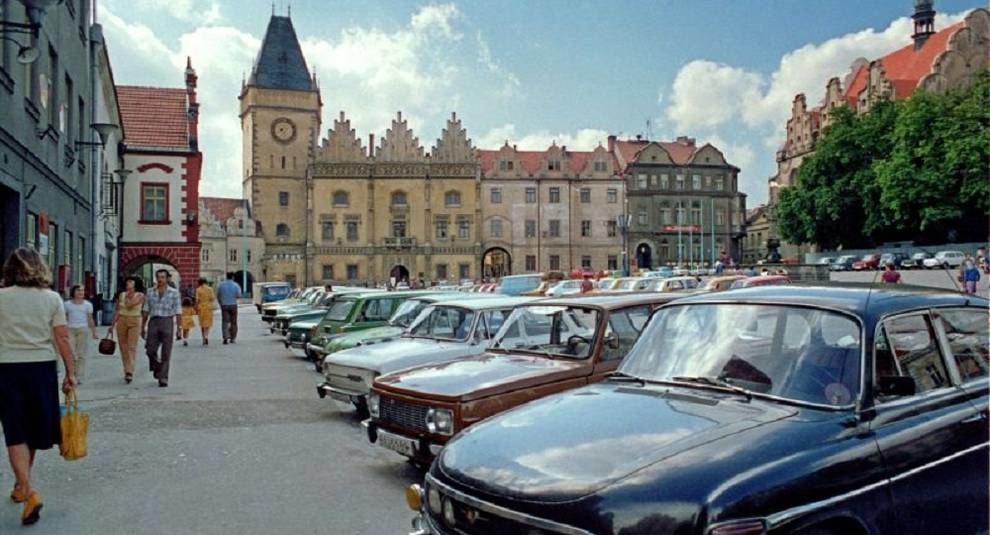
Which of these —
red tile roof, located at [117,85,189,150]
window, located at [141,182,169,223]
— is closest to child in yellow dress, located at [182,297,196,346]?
window, located at [141,182,169,223]

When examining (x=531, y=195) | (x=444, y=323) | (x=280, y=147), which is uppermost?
(x=280, y=147)

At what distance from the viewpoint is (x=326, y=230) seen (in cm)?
7656

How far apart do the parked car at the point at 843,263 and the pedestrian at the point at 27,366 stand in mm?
53078

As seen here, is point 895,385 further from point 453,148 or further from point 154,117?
point 453,148

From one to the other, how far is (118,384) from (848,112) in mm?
63371

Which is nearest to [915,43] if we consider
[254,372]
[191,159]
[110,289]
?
[191,159]

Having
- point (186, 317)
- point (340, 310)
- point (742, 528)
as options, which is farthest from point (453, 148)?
point (742, 528)

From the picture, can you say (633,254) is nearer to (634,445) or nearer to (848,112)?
(848,112)

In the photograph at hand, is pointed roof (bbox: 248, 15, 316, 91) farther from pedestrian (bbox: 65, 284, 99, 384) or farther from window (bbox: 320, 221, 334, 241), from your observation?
pedestrian (bbox: 65, 284, 99, 384)

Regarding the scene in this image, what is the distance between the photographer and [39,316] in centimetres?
582

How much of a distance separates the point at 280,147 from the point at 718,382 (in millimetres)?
77602

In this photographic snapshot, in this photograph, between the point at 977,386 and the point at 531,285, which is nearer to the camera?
the point at 977,386

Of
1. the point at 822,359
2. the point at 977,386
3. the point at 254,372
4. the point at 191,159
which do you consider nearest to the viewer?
the point at 822,359

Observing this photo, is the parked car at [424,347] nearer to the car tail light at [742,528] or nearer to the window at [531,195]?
the car tail light at [742,528]
